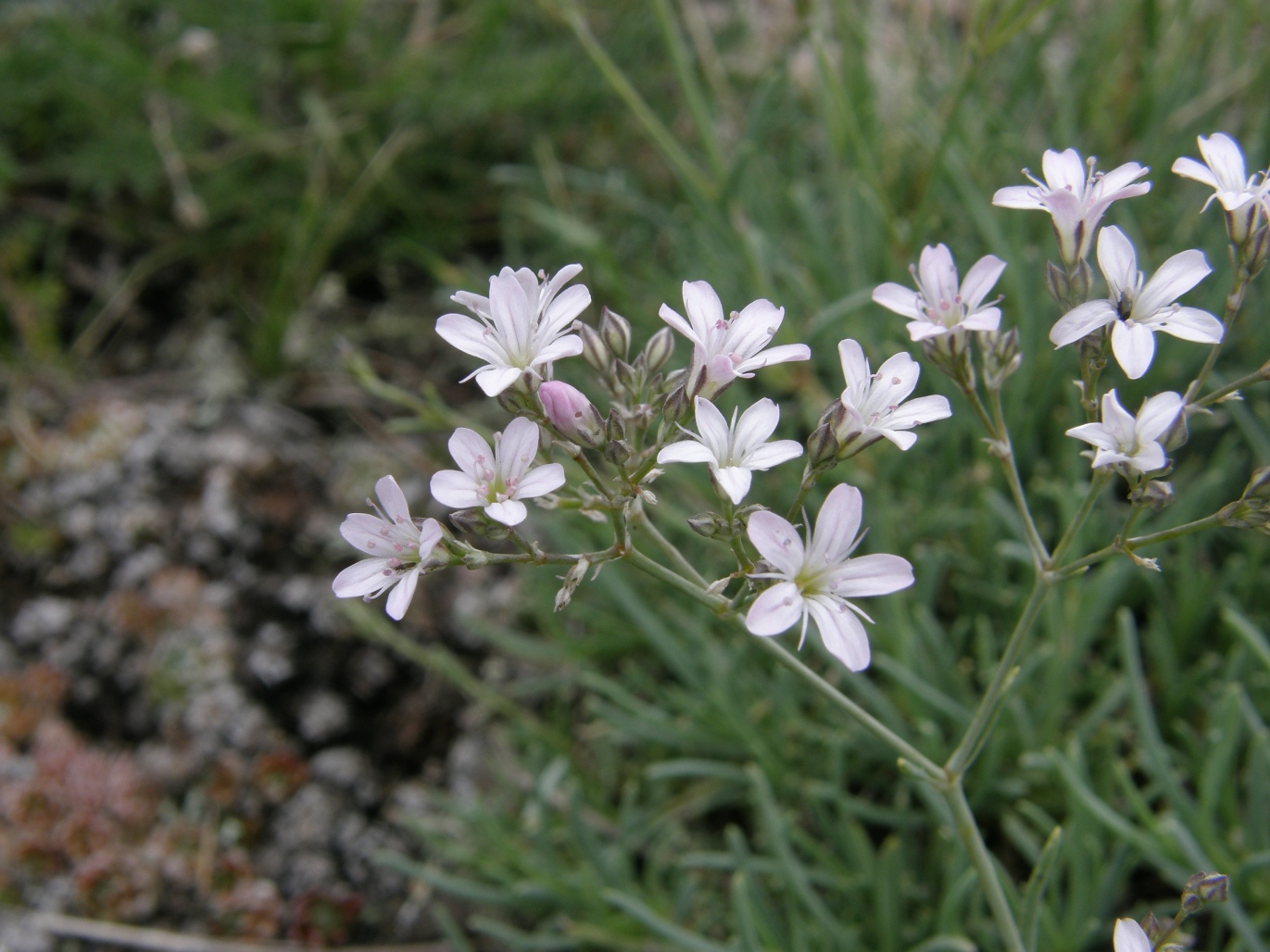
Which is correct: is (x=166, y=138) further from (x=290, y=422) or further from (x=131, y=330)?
(x=290, y=422)

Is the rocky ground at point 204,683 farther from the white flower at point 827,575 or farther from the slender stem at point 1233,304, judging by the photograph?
the slender stem at point 1233,304

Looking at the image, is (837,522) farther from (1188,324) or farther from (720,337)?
(1188,324)

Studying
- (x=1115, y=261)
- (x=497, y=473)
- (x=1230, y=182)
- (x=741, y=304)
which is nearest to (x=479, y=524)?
(x=497, y=473)

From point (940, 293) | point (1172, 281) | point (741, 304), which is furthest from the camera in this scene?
point (741, 304)

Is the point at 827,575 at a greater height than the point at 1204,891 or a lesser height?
greater

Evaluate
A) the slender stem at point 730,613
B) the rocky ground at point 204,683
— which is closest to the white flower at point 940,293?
the slender stem at point 730,613

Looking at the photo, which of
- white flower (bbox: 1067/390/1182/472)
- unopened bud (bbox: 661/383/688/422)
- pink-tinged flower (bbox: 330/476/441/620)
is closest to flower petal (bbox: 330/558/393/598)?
pink-tinged flower (bbox: 330/476/441/620)
